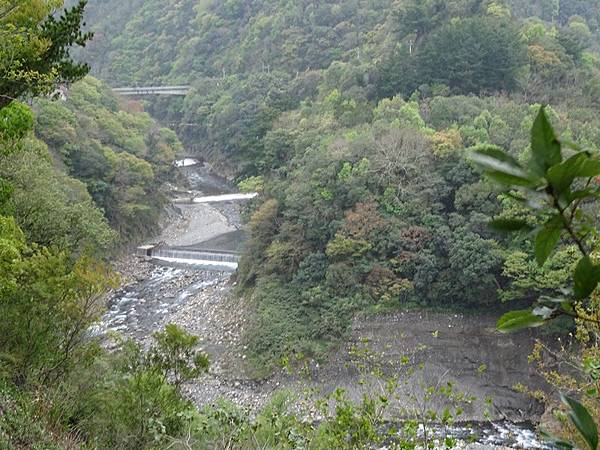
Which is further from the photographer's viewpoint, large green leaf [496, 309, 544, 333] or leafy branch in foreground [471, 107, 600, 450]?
large green leaf [496, 309, 544, 333]

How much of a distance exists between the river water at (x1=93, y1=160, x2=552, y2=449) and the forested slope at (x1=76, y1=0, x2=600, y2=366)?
0.86m

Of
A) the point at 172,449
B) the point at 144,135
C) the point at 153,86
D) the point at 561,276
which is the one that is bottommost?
the point at 561,276

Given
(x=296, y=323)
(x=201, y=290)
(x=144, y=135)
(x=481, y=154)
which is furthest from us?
(x=144, y=135)

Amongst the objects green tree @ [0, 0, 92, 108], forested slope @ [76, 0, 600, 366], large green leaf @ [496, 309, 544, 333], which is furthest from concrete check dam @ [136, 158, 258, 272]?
large green leaf @ [496, 309, 544, 333]

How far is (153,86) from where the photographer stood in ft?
140

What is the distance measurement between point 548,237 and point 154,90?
43.3m

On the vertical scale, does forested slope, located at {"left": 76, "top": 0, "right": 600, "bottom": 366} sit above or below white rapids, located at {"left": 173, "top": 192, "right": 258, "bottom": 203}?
above

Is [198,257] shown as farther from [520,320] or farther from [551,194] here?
[551,194]

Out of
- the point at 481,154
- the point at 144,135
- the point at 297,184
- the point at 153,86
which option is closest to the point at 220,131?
the point at 144,135

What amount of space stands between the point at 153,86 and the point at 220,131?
13881 mm

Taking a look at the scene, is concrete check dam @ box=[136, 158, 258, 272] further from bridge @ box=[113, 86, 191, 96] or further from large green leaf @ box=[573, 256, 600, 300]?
bridge @ box=[113, 86, 191, 96]

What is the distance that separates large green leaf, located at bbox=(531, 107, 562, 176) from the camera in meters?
0.70

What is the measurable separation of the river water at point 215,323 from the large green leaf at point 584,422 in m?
7.51

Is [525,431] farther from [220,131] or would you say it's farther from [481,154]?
[220,131]
